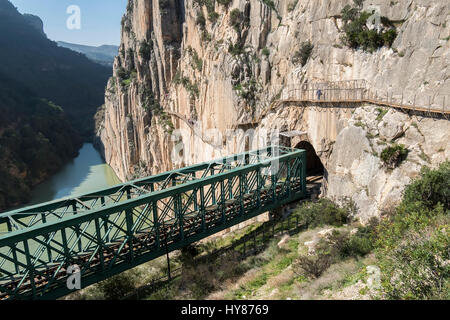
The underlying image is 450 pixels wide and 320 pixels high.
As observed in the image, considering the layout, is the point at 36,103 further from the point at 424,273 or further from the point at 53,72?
the point at 424,273

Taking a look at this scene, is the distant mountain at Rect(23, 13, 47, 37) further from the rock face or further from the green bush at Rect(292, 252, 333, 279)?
the green bush at Rect(292, 252, 333, 279)

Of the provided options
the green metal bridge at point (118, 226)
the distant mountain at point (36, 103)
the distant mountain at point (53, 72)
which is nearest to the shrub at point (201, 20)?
the green metal bridge at point (118, 226)

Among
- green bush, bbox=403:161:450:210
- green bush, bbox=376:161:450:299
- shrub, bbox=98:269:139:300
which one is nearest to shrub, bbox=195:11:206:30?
shrub, bbox=98:269:139:300

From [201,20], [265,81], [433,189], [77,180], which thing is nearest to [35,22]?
[77,180]

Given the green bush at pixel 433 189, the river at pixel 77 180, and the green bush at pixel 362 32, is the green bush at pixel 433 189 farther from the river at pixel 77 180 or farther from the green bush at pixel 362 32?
the river at pixel 77 180

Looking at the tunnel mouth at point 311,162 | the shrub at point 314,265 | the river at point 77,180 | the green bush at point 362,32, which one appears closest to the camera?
the shrub at point 314,265
